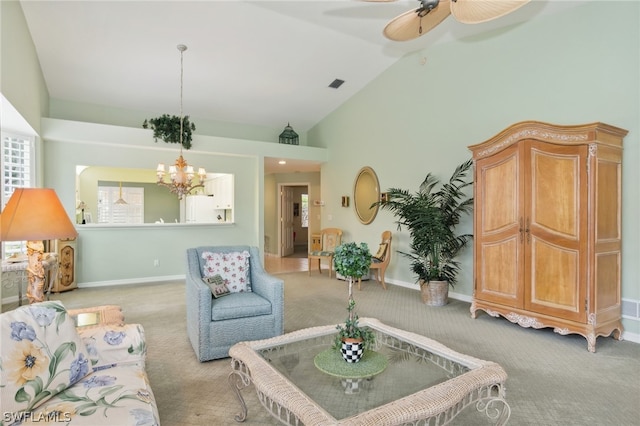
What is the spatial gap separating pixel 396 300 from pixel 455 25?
12.8ft

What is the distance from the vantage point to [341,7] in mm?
4211

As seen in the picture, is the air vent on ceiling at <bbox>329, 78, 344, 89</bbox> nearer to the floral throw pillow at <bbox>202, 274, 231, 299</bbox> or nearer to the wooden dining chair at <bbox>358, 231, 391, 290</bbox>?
the wooden dining chair at <bbox>358, 231, 391, 290</bbox>

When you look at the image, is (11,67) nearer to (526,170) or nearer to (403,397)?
(403,397)

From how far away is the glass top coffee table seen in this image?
145 cm

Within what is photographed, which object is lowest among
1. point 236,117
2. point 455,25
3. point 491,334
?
point 491,334

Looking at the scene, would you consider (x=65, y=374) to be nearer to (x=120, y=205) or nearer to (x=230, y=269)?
(x=230, y=269)

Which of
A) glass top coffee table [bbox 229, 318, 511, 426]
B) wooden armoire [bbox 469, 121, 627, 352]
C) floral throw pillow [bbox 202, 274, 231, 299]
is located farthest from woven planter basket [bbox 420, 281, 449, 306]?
floral throw pillow [bbox 202, 274, 231, 299]

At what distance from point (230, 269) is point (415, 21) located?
2.72 meters

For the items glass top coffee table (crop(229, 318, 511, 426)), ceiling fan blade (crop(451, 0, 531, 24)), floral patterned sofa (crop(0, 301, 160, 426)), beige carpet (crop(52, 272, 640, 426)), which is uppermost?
ceiling fan blade (crop(451, 0, 531, 24))

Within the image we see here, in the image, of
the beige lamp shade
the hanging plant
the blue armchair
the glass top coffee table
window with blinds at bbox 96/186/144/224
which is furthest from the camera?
window with blinds at bbox 96/186/144/224

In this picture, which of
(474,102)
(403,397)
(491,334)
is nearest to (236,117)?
(474,102)

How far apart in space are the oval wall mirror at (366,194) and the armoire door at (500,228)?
2.48 m

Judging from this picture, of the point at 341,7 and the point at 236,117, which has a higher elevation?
the point at 341,7

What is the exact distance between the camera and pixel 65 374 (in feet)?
4.93
